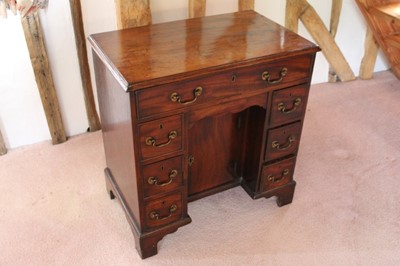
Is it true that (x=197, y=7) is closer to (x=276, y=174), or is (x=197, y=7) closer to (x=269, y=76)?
(x=269, y=76)

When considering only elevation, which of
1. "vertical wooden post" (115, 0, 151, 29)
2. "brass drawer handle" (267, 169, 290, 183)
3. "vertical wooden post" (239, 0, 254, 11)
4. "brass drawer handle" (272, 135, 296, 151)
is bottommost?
"brass drawer handle" (267, 169, 290, 183)

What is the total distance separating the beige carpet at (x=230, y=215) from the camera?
1.72 meters

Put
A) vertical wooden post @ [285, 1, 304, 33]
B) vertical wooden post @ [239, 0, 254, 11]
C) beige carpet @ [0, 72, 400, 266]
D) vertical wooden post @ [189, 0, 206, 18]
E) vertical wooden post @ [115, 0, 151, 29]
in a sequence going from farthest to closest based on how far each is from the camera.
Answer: vertical wooden post @ [285, 1, 304, 33] → vertical wooden post @ [239, 0, 254, 11] → vertical wooden post @ [189, 0, 206, 18] → vertical wooden post @ [115, 0, 151, 29] → beige carpet @ [0, 72, 400, 266]

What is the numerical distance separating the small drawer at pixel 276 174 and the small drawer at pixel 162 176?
0.42m

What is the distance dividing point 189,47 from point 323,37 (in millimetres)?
1511

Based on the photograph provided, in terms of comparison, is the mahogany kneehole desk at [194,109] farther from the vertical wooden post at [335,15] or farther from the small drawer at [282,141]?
the vertical wooden post at [335,15]

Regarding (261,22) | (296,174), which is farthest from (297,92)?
(296,174)

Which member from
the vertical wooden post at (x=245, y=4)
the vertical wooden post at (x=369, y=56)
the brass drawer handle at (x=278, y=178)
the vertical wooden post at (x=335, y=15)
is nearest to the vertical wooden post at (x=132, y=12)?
the vertical wooden post at (x=245, y=4)

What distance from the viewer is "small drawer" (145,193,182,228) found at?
1606 millimetres

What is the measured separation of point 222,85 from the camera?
1460 mm

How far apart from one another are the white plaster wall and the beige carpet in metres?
0.11

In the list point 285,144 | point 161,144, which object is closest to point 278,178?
point 285,144

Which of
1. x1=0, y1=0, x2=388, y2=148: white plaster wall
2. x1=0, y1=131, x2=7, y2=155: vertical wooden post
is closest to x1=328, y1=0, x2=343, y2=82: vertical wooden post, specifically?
x1=0, y1=0, x2=388, y2=148: white plaster wall

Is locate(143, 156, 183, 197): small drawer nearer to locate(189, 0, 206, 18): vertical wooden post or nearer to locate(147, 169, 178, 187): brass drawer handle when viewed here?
locate(147, 169, 178, 187): brass drawer handle
